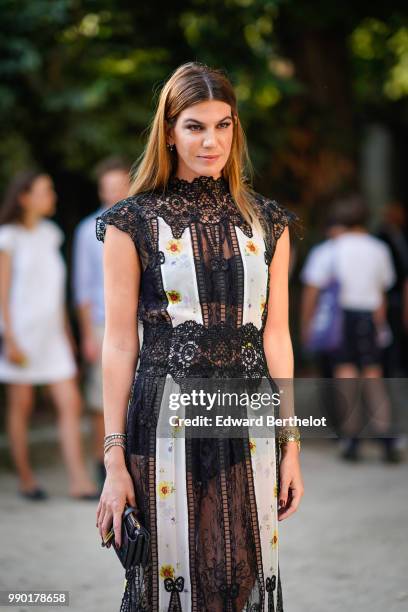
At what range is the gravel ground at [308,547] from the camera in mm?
4863

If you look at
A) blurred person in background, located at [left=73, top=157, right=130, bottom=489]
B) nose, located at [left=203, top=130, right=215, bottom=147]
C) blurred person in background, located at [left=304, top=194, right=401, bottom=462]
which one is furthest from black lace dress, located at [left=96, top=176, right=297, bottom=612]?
blurred person in background, located at [left=304, top=194, right=401, bottom=462]

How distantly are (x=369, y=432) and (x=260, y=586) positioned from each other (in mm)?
6134

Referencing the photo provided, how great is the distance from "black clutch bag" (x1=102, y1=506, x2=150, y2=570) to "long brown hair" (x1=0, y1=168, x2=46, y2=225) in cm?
442

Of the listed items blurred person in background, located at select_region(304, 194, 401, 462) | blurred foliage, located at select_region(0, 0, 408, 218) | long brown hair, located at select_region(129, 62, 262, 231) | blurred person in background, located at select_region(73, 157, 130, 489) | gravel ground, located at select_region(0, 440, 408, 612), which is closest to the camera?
long brown hair, located at select_region(129, 62, 262, 231)

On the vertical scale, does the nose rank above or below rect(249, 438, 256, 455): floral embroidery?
above

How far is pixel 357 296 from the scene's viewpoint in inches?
319

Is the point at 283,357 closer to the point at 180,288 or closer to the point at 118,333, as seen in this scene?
the point at 180,288

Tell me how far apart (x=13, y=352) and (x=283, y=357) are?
4116mm

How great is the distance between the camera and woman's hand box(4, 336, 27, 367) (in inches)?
271

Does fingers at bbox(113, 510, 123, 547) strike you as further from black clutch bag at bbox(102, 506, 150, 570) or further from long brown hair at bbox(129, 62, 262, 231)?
long brown hair at bbox(129, 62, 262, 231)

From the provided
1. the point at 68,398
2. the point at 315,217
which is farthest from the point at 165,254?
the point at 315,217

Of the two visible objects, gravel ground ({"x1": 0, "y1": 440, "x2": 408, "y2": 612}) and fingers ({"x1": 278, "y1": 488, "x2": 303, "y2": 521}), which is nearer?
fingers ({"x1": 278, "y1": 488, "x2": 303, "y2": 521})

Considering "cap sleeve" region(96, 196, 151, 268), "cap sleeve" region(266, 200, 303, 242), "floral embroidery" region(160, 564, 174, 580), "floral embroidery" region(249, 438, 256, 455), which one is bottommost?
"floral embroidery" region(160, 564, 174, 580)

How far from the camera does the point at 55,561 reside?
17.9ft
